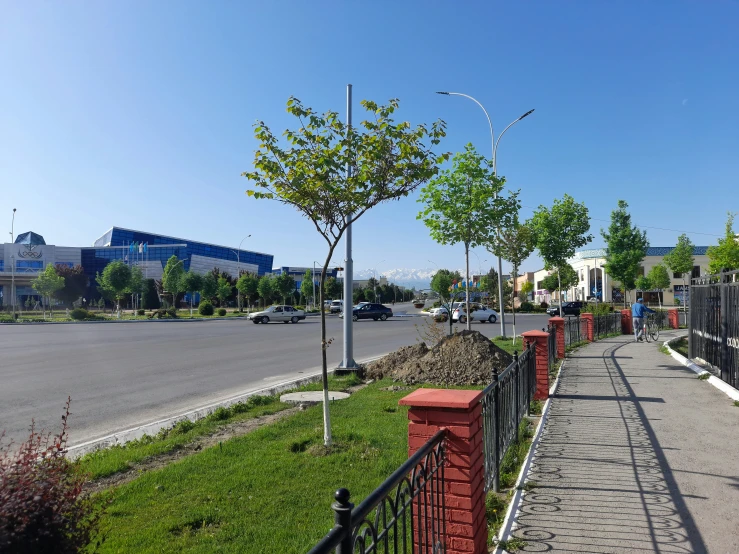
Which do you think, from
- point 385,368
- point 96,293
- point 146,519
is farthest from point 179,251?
point 146,519

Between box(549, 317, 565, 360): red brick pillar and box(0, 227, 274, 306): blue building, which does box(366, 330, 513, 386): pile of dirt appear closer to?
box(549, 317, 565, 360): red brick pillar

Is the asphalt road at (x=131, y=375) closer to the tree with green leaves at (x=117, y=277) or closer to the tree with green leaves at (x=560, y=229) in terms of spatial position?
the tree with green leaves at (x=560, y=229)

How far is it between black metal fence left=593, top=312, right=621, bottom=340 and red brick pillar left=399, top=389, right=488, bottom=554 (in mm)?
20421

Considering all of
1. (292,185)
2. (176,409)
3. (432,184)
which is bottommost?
(176,409)

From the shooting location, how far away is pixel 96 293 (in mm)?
98500

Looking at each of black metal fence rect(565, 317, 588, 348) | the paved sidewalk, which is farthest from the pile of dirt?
black metal fence rect(565, 317, 588, 348)

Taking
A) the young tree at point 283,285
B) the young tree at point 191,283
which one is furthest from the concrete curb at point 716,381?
the young tree at point 283,285

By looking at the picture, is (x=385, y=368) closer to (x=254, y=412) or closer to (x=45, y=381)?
(x=254, y=412)

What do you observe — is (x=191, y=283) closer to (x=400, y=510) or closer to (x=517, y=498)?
(x=517, y=498)

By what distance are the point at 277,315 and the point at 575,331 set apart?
25934mm

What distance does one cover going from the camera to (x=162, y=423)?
784 centimetres

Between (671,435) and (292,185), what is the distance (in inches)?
213

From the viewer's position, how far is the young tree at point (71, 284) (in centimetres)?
7812

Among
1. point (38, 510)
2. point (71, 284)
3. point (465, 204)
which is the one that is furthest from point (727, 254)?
point (71, 284)
